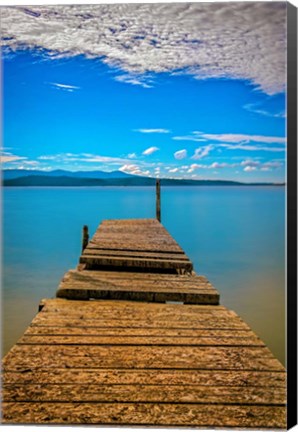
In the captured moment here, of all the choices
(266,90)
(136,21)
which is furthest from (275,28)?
(136,21)

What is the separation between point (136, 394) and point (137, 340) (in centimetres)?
54

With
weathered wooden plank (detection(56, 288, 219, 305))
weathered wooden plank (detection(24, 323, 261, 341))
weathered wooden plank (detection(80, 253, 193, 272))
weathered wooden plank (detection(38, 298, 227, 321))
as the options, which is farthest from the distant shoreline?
weathered wooden plank (detection(24, 323, 261, 341))

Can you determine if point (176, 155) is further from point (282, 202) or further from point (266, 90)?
point (282, 202)

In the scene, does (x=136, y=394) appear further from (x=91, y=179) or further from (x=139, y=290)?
(x=91, y=179)

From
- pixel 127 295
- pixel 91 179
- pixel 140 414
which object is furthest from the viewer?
pixel 91 179

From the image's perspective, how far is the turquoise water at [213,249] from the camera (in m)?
3.28

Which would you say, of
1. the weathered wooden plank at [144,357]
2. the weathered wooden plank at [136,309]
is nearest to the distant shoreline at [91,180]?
the weathered wooden plank at [136,309]

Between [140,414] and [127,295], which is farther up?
[127,295]

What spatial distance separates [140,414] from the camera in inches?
78.8

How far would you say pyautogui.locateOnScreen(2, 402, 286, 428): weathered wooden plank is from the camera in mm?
2014

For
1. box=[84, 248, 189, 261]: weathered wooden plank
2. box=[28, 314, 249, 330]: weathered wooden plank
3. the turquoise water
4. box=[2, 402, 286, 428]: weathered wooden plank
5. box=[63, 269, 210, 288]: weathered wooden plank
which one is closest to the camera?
box=[2, 402, 286, 428]: weathered wooden plank

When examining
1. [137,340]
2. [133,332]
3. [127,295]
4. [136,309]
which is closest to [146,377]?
[137,340]

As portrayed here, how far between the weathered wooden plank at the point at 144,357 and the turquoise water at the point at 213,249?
0.61m

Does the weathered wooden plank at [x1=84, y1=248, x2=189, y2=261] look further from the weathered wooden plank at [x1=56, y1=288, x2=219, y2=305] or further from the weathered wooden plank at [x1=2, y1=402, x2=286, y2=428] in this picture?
the weathered wooden plank at [x1=2, y1=402, x2=286, y2=428]
